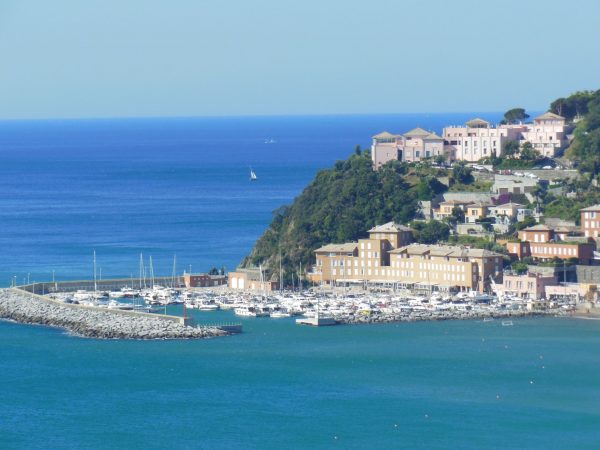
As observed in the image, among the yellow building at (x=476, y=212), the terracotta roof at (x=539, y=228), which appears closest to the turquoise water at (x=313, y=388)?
the terracotta roof at (x=539, y=228)

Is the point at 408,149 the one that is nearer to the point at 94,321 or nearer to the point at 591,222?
the point at 591,222

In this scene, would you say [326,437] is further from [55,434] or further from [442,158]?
[442,158]

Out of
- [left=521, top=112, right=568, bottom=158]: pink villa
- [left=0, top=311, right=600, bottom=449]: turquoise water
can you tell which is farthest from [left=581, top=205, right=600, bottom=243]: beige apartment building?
[left=521, top=112, right=568, bottom=158]: pink villa

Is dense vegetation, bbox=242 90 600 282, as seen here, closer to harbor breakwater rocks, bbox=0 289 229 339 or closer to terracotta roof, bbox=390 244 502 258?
terracotta roof, bbox=390 244 502 258

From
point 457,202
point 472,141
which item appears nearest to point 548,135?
point 472,141

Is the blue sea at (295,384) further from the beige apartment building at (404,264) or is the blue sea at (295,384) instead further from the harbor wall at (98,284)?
the beige apartment building at (404,264)

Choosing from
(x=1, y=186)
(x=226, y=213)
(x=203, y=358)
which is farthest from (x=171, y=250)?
(x=1, y=186)
